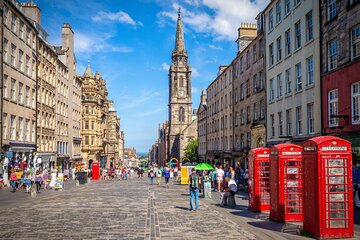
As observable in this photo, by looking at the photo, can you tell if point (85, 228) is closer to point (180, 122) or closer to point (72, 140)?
point (72, 140)

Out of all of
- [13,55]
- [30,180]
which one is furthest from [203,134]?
[30,180]

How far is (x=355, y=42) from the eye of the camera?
62.4 feet

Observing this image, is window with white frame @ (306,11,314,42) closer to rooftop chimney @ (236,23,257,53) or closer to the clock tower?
rooftop chimney @ (236,23,257,53)

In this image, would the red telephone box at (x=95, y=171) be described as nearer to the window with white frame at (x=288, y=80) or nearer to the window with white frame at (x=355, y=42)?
the window with white frame at (x=288, y=80)

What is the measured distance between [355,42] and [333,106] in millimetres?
4026

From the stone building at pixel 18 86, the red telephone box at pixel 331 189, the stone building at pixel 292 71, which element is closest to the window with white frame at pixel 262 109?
the stone building at pixel 292 71

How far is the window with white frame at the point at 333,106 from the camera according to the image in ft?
68.9

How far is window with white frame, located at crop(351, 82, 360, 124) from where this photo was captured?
1880 centimetres

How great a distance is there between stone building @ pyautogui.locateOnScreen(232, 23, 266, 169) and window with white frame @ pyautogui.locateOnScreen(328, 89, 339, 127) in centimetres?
1104

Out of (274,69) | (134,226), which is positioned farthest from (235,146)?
(134,226)

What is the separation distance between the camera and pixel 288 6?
28.0 m

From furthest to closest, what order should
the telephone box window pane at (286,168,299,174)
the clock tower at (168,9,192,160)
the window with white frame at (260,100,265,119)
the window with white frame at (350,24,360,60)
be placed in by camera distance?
the clock tower at (168,9,192,160), the window with white frame at (260,100,265,119), the window with white frame at (350,24,360,60), the telephone box window pane at (286,168,299,174)

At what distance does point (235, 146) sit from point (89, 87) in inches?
1485

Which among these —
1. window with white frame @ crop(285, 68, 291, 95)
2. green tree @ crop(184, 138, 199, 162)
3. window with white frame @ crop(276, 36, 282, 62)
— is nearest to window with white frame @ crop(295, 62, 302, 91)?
window with white frame @ crop(285, 68, 291, 95)
